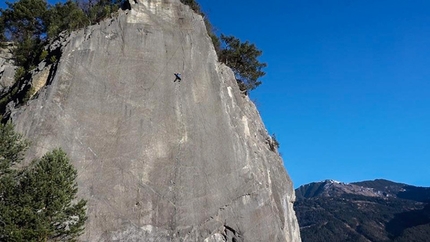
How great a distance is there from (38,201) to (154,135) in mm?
9650

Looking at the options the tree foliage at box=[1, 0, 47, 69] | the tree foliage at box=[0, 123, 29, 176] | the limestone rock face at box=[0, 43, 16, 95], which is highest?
the tree foliage at box=[1, 0, 47, 69]

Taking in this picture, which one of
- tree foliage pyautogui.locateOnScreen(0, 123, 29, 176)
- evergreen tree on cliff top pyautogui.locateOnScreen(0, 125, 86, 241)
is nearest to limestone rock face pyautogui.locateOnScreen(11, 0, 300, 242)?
tree foliage pyautogui.locateOnScreen(0, 123, 29, 176)

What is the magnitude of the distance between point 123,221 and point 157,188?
3.14m

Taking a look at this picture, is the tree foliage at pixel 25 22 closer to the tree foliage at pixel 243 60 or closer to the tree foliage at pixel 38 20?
the tree foliage at pixel 38 20

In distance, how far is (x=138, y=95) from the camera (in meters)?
28.7

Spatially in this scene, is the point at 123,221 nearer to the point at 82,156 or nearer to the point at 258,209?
the point at 82,156

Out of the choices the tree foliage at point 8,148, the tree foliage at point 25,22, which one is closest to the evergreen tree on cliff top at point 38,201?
the tree foliage at point 8,148

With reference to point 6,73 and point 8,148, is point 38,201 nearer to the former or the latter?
point 8,148

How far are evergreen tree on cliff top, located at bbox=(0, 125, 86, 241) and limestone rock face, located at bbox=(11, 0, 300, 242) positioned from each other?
2431mm

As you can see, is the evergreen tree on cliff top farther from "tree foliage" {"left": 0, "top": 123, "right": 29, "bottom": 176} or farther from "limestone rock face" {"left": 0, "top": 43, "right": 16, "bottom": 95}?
"limestone rock face" {"left": 0, "top": 43, "right": 16, "bottom": 95}

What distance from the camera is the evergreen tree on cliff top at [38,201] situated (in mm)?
19234

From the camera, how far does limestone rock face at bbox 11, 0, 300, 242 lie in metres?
25.2

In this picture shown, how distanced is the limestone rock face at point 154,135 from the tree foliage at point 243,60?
9.61 meters

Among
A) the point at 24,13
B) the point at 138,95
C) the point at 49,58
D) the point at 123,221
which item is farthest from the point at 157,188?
the point at 24,13
